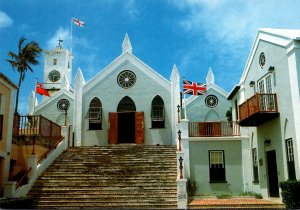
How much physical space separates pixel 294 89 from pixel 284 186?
154 inches

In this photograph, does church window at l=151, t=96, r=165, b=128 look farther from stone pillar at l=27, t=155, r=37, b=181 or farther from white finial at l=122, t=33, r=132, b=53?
stone pillar at l=27, t=155, r=37, b=181

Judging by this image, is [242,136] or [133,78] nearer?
[242,136]

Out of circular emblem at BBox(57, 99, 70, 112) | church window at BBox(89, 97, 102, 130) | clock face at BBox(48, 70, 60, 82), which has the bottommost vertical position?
church window at BBox(89, 97, 102, 130)

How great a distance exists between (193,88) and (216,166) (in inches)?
418

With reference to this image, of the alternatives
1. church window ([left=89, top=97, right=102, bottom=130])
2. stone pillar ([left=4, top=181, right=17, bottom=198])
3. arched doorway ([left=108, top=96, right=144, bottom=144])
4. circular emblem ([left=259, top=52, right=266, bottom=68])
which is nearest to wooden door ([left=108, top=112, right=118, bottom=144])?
arched doorway ([left=108, top=96, right=144, bottom=144])

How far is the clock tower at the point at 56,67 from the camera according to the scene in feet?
176

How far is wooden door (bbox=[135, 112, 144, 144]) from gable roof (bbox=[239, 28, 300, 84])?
799cm

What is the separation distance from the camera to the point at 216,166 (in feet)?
70.9

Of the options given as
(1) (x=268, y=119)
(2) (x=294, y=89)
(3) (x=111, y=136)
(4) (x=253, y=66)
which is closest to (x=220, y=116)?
(3) (x=111, y=136)

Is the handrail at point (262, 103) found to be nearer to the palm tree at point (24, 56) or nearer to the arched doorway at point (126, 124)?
the arched doorway at point (126, 124)

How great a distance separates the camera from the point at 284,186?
14531 millimetres

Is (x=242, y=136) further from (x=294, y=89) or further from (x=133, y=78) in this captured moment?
(x=133, y=78)

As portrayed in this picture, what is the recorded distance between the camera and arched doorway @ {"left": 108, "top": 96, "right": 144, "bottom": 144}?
2705 centimetres

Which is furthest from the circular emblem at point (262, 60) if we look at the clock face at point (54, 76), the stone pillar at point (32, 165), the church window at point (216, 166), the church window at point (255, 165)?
the clock face at point (54, 76)
